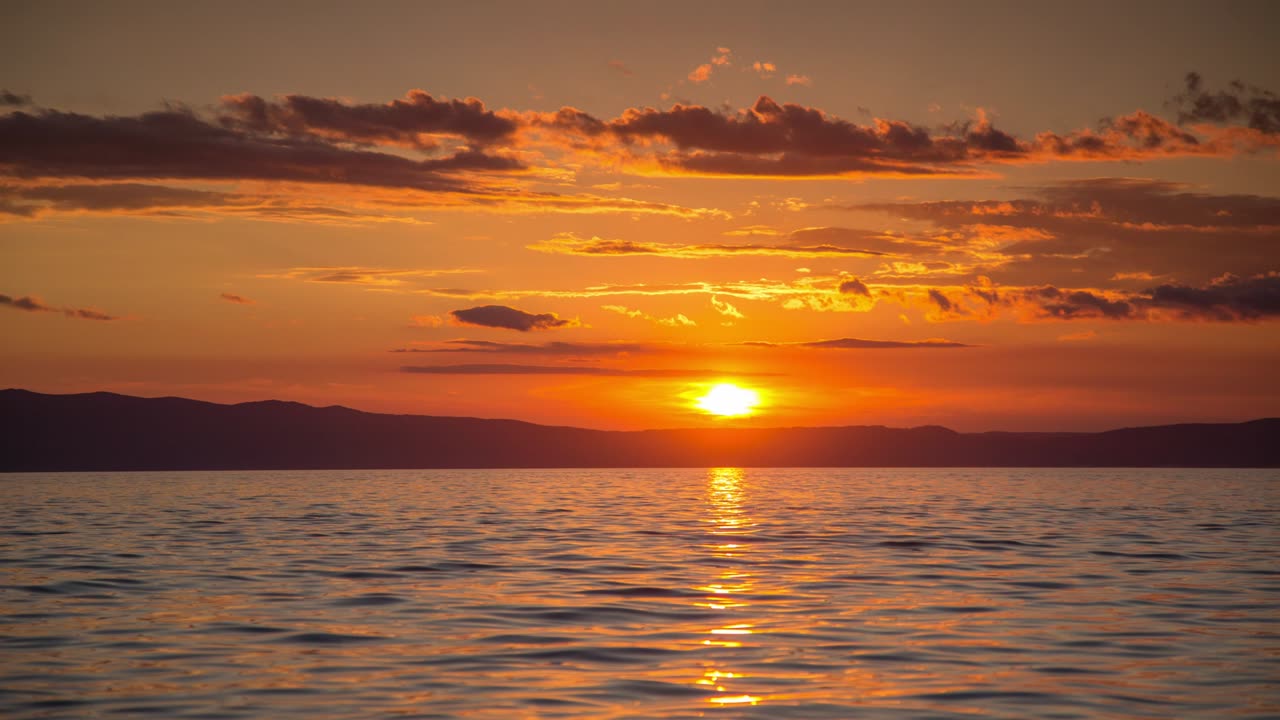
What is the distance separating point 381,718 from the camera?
13.9 meters

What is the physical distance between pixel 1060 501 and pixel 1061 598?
50.5 metres

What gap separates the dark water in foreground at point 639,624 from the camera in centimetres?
1495

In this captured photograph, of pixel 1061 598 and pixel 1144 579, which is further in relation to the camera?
pixel 1144 579

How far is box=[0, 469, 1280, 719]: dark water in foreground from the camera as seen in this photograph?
14945 millimetres

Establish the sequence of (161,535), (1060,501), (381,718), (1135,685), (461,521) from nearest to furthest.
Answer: (381,718) → (1135,685) → (161,535) → (461,521) → (1060,501)

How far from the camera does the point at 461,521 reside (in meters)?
50.7

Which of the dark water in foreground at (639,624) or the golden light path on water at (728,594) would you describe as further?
the golden light path on water at (728,594)

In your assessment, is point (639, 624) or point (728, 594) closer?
point (639, 624)

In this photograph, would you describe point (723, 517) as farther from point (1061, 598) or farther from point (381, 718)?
point (381, 718)

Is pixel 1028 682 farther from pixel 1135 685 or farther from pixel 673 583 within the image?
pixel 673 583

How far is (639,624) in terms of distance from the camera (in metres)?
20.8

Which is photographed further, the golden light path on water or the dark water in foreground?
the golden light path on water

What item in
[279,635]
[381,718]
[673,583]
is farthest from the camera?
[673,583]

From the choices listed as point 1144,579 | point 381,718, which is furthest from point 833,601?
point 381,718
